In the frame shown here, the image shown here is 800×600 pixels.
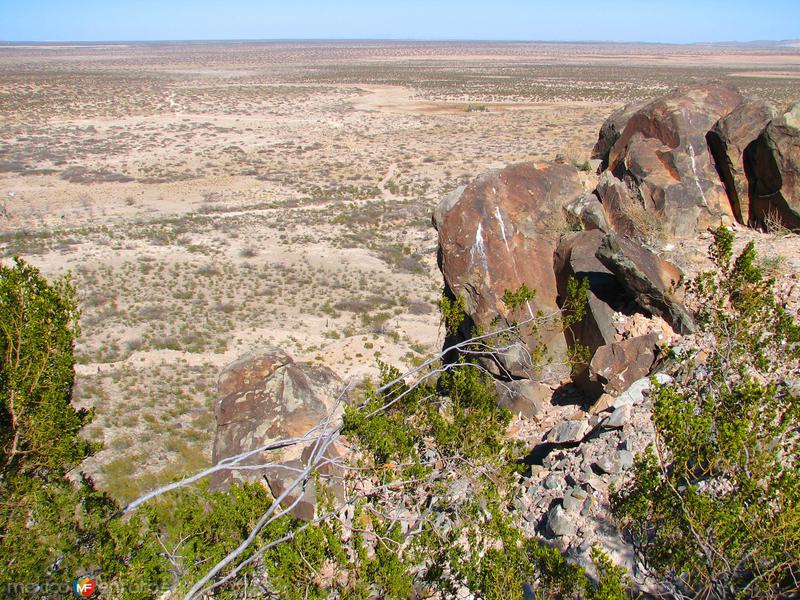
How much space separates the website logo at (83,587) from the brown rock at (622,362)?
728 cm

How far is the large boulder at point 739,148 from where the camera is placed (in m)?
12.9

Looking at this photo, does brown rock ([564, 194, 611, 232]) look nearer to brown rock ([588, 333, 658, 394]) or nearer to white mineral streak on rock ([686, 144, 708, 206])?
white mineral streak on rock ([686, 144, 708, 206])

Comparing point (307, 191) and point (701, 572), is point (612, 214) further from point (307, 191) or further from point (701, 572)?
point (307, 191)

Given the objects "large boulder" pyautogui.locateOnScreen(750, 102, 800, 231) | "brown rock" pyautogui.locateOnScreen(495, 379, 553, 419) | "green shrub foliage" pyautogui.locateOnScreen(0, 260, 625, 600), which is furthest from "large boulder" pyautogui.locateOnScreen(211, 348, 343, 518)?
"large boulder" pyautogui.locateOnScreen(750, 102, 800, 231)

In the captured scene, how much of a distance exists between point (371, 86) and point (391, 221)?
68.9 metres

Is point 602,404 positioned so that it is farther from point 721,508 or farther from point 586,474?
point 721,508

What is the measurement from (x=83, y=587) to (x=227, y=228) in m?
25.8

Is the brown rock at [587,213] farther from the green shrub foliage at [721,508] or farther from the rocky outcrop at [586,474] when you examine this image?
the green shrub foliage at [721,508]

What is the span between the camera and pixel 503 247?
11.6 meters

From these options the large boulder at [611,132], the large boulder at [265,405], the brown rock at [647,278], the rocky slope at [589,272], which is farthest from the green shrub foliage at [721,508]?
the large boulder at [611,132]

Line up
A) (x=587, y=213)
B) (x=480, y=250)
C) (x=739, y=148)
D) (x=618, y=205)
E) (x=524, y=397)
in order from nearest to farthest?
(x=524, y=397)
(x=480, y=250)
(x=587, y=213)
(x=618, y=205)
(x=739, y=148)

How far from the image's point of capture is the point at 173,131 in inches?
2179

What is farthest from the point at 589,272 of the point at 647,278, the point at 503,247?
the point at 503,247

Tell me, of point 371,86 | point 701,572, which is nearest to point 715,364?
point 701,572
